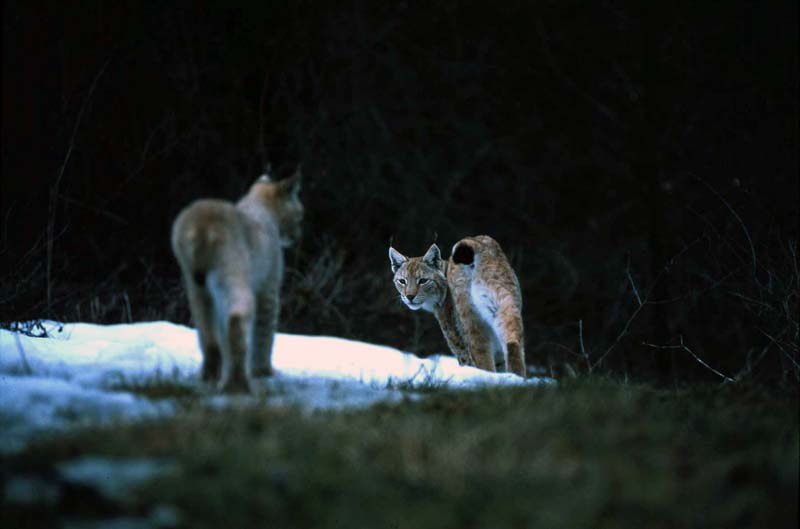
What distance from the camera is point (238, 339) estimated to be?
399cm

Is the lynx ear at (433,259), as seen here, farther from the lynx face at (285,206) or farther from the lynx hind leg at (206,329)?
the lynx hind leg at (206,329)

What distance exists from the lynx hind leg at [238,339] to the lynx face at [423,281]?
3798 millimetres

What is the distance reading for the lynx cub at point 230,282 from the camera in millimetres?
4031

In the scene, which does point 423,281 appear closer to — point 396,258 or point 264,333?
point 396,258

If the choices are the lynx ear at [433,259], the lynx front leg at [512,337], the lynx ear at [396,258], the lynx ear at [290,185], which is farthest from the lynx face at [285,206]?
the lynx ear at [396,258]

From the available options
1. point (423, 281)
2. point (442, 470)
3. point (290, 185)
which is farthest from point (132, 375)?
point (423, 281)

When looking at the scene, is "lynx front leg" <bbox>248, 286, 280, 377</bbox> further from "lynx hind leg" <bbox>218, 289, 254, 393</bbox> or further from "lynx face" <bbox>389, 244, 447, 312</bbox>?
"lynx face" <bbox>389, 244, 447, 312</bbox>

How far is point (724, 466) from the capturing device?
3383 mm

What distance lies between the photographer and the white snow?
3.80m

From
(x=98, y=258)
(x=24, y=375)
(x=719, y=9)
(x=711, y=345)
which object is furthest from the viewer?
(x=711, y=345)

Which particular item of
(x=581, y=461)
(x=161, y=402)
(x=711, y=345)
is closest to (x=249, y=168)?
(x=711, y=345)

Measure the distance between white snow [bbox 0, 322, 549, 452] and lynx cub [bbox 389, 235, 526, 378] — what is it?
486mm

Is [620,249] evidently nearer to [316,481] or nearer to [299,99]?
[299,99]

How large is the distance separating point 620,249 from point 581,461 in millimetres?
11238
